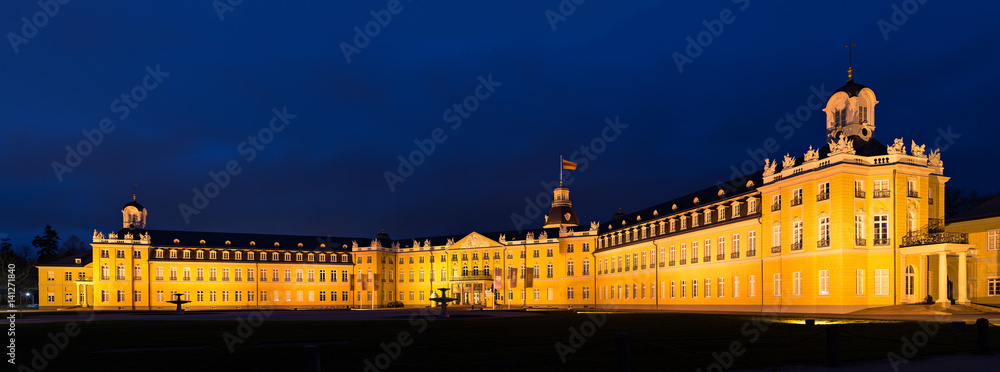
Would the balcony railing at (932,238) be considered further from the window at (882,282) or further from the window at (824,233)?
the window at (824,233)

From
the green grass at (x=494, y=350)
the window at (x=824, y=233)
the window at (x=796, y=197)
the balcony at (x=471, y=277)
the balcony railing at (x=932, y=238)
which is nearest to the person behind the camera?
the green grass at (x=494, y=350)

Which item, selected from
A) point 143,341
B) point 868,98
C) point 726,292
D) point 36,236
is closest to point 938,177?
point 868,98

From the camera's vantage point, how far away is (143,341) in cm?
2308

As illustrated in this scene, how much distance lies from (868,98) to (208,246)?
289ft

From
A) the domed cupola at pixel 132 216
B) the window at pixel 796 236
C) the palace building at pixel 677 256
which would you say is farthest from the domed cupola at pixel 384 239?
the window at pixel 796 236

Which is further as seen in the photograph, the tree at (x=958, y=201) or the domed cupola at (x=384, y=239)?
the domed cupola at (x=384, y=239)

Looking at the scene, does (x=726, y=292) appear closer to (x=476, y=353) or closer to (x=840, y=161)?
(x=840, y=161)

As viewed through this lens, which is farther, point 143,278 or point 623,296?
point 143,278

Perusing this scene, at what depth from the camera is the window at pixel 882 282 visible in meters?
46.6

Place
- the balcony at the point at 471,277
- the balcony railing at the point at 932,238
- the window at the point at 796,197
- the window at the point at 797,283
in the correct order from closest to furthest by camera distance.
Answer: the balcony railing at the point at 932,238
the window at the point at 797,283
the window at the point at 796,197
the balcony at the point at 471,277

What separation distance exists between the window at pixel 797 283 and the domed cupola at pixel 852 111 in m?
10.1

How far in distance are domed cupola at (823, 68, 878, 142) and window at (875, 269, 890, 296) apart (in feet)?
32.9

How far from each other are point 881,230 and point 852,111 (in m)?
9.54

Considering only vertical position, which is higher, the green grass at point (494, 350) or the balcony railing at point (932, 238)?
the balcony railing at point (932, 238)
